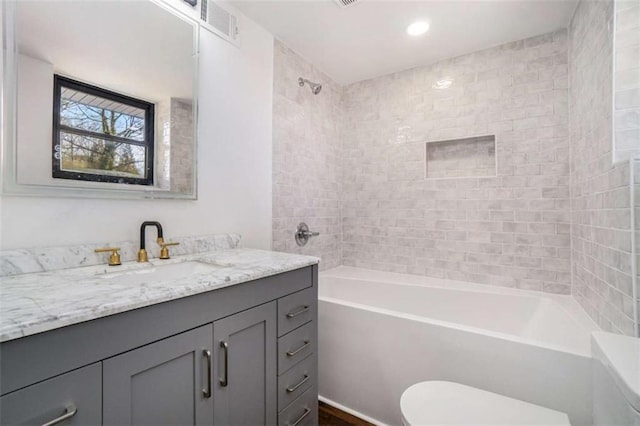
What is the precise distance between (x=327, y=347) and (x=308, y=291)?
676mm

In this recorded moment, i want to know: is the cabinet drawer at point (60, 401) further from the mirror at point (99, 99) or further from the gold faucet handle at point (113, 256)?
the mirror at point (99, 99)

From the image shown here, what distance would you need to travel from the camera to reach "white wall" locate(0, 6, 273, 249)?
1131mm

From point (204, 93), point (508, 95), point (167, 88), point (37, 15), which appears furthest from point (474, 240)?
point (37, 15)

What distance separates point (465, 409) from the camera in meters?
1.13

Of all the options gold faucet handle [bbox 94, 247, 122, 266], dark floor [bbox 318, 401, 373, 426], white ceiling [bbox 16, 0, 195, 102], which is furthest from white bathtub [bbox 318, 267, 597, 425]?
white ceiling [bbox 16, 0, 195, 102]

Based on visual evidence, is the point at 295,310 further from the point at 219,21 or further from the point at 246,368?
the point at 219,21

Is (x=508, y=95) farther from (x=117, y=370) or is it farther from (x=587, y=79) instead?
(x=117, y=370)

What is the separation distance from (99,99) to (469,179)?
2512 mm

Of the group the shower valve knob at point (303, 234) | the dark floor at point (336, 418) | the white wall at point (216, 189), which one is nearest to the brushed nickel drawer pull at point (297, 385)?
the dark floor at point (336, 418)

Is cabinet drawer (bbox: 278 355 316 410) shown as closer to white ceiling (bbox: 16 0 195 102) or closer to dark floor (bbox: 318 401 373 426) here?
dark floor (bbox: 318 401 373 426)

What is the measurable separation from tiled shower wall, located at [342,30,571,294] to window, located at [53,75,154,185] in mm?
2025

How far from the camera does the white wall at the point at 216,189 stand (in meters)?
1.13

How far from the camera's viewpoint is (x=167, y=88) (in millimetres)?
1522

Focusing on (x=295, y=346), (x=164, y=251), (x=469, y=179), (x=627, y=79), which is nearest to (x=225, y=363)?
(x=295, y=346)
